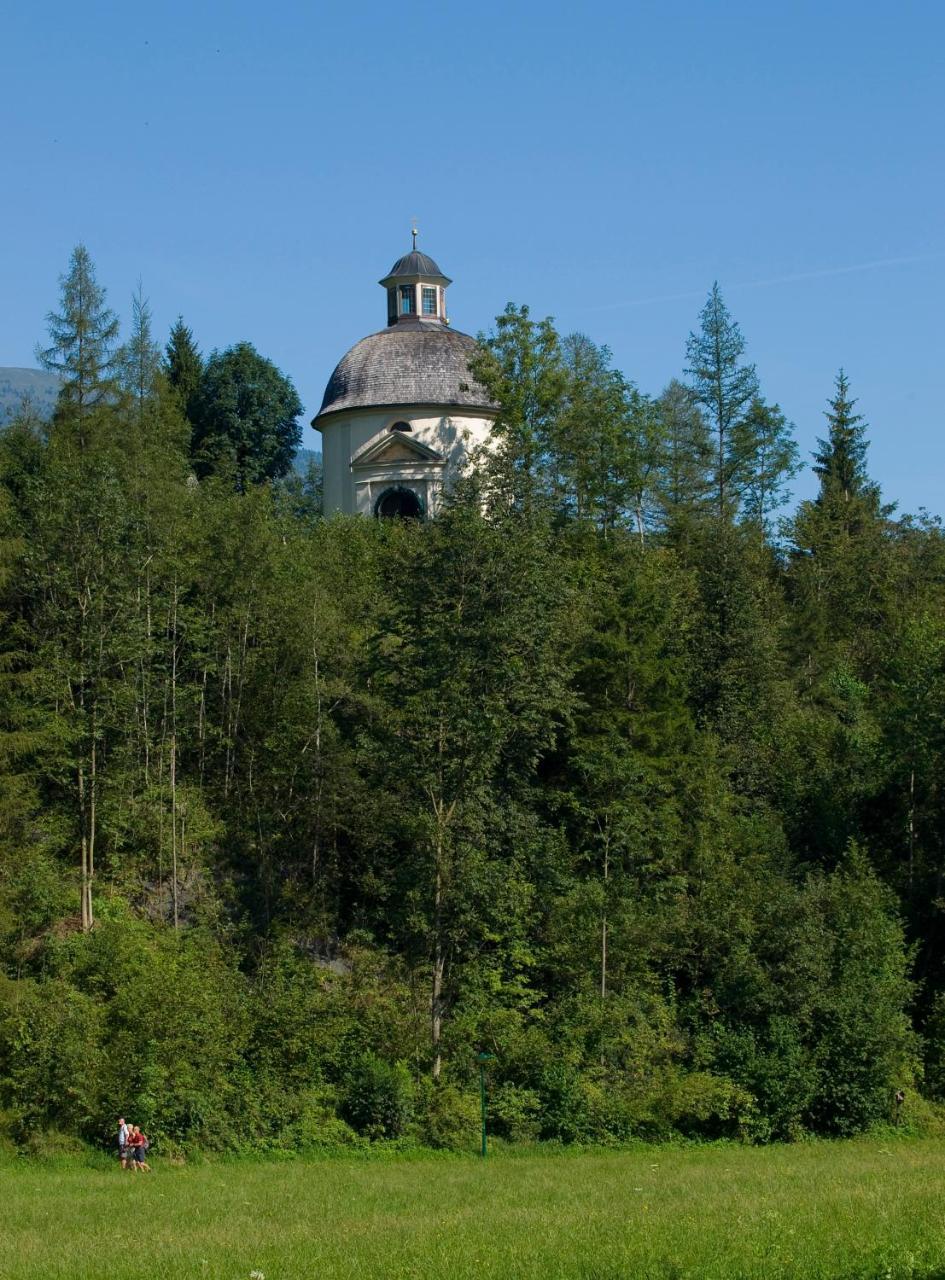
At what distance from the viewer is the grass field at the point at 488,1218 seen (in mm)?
15812

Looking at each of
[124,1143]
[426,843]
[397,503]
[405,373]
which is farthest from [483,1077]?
[405,373]

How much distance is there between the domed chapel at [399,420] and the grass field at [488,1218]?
3049 cm

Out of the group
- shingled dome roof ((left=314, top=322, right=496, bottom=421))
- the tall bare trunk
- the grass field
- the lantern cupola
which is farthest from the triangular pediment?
the grass field

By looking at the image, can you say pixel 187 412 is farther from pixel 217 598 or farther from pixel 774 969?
pixel 774 969

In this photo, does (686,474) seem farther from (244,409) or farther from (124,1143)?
(124,1143)

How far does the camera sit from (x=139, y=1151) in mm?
25156

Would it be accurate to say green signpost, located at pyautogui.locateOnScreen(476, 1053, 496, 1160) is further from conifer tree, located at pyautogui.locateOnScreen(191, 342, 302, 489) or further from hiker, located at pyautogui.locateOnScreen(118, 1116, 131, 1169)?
conifer tree, located at pyautogui.locateOnScreen(191, 342, 302, 489)

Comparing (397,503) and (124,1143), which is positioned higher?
(397,503)

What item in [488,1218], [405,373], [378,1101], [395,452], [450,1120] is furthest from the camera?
[405,373]

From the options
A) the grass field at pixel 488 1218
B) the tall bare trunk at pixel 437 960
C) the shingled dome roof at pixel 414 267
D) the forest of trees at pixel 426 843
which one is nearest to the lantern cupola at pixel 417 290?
the shingled dome roof at pixel 414 267

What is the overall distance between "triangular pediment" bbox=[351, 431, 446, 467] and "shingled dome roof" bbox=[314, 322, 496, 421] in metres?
1.75

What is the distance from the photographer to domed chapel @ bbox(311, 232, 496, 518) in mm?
53344

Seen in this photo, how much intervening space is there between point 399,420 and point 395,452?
1.72 m

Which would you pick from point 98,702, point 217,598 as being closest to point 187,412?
point 217,598
